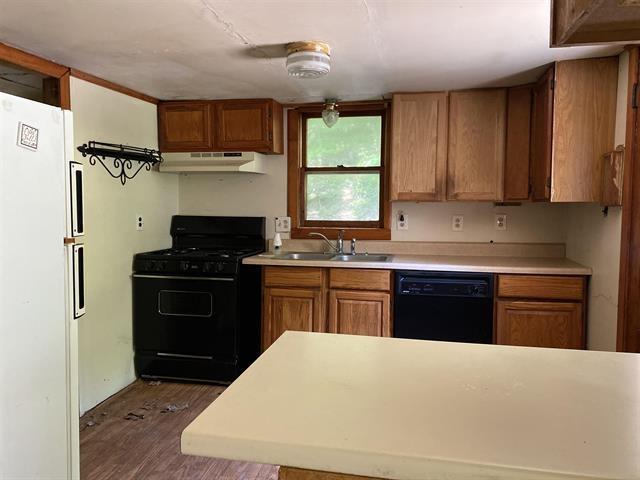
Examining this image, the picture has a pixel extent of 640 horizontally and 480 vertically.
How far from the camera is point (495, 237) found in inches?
137

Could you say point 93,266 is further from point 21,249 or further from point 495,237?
point 495,237

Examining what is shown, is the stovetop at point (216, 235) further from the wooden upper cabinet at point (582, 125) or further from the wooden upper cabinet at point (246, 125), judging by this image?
the wooden upper cabinet at point (582, 125)

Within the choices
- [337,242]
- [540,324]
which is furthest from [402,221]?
[540,324]

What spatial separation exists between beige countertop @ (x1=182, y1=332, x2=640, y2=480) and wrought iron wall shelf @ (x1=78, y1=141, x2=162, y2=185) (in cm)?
223

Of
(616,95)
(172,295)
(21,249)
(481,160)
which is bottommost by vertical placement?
(172,295)

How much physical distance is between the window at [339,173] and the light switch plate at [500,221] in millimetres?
775

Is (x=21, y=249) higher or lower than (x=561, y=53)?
lower

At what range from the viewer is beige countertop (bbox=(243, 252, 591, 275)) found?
2.86 metres

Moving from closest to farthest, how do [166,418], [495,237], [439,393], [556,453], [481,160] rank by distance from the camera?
[556,453]
[439,393]
[166,418]
[481,160]
[495,237]

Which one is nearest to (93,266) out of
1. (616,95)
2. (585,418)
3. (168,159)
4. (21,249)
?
(168,159)

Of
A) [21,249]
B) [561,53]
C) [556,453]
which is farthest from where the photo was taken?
[561,53]

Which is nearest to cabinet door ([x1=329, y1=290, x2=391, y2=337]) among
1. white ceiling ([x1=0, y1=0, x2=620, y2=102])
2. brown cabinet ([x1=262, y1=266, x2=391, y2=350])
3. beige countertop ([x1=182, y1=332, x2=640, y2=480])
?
brown cabinet ([x1=262, y1=266, x2=391, y2=350])

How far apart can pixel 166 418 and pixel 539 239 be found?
2.70m

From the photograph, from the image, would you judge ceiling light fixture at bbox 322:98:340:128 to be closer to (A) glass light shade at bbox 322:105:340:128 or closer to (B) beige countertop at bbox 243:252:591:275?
(A) glass light shade at bbox 322:105:340:128
